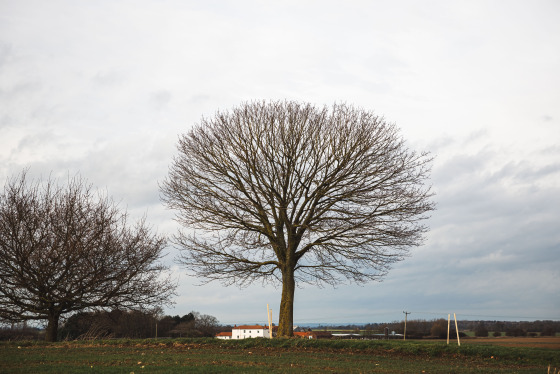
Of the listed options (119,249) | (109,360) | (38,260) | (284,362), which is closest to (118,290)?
(119,249)

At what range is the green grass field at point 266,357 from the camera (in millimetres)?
11602

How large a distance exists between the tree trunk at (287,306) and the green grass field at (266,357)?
65.4 inches

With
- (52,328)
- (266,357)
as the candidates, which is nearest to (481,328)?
(266,357)

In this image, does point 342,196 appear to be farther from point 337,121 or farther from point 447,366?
point 447,366

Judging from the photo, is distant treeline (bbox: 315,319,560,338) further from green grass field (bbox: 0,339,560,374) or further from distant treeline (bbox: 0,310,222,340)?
distant treeline (bbox: 0,310,222,340)

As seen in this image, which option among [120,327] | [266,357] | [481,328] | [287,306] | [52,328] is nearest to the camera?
[266,357]

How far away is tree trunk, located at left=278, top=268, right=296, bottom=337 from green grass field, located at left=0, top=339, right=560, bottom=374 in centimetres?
166

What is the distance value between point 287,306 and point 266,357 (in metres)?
5.85

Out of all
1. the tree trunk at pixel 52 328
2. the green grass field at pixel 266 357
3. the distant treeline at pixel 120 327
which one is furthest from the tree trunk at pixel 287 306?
the tree trunk at pixel 52 328

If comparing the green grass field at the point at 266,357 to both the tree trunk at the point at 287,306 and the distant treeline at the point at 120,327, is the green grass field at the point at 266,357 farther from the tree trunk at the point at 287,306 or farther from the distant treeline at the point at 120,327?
the distant treeline at the point at 120,327

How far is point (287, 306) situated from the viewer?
20.4m

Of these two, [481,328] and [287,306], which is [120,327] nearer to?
[287,306]

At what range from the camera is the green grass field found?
457 inches

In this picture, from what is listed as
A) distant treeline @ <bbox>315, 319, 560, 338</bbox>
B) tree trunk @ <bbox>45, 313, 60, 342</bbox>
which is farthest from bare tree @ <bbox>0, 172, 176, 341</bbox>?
distant treeline @ <bbox>315, 319, 560, 338</bbox>
